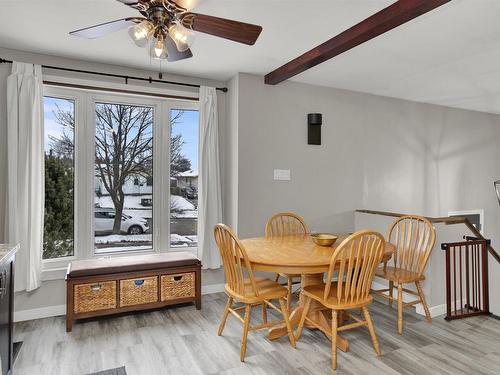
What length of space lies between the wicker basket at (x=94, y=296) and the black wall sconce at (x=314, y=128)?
106 inches

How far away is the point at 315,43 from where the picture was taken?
2.98 m

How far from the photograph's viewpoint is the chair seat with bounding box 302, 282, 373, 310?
234 centimetres

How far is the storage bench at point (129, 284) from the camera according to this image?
297cm

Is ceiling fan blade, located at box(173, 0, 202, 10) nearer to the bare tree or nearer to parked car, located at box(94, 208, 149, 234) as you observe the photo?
the bare tree

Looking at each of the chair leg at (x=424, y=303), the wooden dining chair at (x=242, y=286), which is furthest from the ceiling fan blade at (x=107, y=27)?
the chair leg at (x=424, y=303)

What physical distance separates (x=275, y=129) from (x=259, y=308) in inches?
78.7

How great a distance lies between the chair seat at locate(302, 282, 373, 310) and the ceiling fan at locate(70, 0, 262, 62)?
5.92 feet

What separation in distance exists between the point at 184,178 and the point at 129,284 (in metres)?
1.36

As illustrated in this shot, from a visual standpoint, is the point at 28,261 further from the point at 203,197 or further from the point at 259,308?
the point at 259,308

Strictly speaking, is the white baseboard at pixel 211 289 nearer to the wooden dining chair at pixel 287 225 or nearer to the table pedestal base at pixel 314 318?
the wooden dining chair at pixel 287 225

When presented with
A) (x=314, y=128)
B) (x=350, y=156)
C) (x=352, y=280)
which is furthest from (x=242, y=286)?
(x=350, y=156)

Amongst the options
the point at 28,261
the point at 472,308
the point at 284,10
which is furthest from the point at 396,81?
the point at 28,261

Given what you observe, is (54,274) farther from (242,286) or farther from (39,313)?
(242,286)

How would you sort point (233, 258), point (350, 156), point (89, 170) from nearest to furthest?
point (233, 258) → point (89, 170) → point (350, 156)
